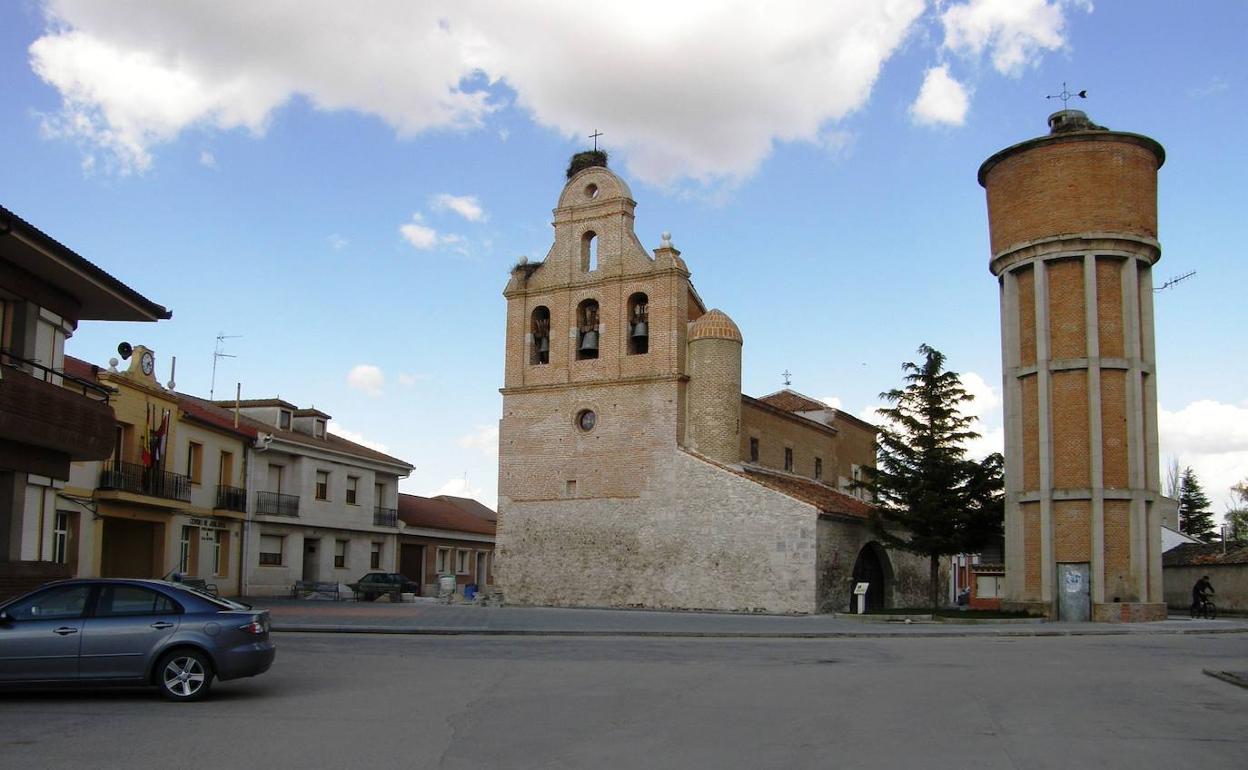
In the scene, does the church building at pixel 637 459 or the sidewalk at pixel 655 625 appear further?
the church building at pixel 637 459

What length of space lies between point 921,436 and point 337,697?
27.0 metres

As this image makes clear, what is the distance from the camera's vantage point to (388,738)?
986cm

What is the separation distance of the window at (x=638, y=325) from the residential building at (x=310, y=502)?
14.1m

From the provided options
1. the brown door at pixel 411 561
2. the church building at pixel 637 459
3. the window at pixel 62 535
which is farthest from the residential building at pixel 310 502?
the window at pixel 62 535

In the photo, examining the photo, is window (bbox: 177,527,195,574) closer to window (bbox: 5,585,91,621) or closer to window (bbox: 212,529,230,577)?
window (bbox: 212,529,230,577)

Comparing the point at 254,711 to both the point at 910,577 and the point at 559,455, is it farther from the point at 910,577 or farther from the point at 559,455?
the point at 910,577

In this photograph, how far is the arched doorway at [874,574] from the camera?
38.6m

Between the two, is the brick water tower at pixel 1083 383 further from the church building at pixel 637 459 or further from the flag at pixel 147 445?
the flag at pixel 147 445

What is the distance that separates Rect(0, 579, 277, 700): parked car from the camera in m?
11.6

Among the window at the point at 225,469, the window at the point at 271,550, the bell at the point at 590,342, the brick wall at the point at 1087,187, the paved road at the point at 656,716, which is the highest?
the brick wall at the point at 1087,187

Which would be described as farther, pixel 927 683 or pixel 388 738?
pixel 927 683

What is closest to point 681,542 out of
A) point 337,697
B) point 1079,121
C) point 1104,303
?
point 1104,303

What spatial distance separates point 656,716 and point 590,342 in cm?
2874

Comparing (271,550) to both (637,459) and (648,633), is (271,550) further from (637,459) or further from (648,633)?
(648,633)
